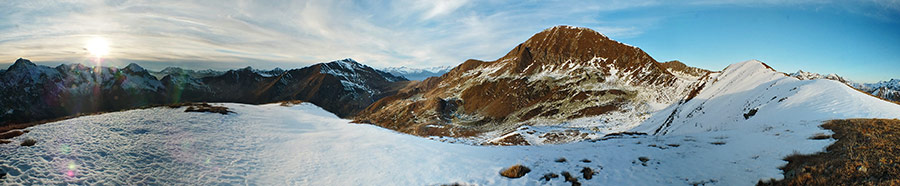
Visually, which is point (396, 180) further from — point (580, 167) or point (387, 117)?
point (387, 117)

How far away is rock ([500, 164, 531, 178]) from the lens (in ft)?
45.1

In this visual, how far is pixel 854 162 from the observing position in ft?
34.3

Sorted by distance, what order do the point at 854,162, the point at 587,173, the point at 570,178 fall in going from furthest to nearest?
the point at 587,173, the point at 570,178, the point at 854,162

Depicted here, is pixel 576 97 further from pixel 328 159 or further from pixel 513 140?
pixel 328 159

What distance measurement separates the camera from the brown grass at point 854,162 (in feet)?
31.3

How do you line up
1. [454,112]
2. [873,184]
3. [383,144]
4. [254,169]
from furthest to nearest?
[454,112], [383,144], [254,169], [873,184]

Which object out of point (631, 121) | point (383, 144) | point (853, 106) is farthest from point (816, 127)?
point (631, 121)

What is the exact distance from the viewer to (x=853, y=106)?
22.2 meters

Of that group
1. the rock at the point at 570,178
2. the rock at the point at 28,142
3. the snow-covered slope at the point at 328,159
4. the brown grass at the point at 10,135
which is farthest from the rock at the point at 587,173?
the brown grass at the point at 10,135

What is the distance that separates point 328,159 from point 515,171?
10.2 metres

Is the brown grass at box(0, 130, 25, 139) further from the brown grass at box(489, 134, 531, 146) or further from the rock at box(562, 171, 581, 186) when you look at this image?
the brown grass at box(489, 134, 531, 146)

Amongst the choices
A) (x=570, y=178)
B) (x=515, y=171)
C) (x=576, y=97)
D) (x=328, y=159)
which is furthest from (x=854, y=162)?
(x=576, y=97)

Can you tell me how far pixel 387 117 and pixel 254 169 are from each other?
561 feet

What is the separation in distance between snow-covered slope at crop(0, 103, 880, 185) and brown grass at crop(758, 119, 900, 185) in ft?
2.61
